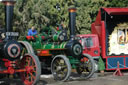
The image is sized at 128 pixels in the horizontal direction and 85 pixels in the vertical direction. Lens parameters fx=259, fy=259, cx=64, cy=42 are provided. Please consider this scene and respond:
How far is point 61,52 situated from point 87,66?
1.08 metres

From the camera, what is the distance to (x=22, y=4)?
21328 mm

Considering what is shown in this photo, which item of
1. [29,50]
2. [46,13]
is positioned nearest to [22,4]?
[46,13]

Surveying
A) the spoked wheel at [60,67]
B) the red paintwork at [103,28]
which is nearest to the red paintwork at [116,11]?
the red paintwork at [103,28]

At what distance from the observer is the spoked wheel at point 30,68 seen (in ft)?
21.4

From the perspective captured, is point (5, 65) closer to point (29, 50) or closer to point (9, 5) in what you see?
point (29, 50)

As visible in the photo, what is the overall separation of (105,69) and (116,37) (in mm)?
1637

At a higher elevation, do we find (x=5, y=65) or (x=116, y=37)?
(x=116, y=37)

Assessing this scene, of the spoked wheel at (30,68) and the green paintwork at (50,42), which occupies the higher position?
the green paintwork at (50,42)

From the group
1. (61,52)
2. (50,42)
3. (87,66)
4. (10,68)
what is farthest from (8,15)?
(87,66)

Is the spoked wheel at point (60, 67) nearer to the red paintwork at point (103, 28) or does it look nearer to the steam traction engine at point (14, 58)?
the steam traction engine at point (14, 58)

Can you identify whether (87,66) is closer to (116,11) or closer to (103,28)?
(103,28)

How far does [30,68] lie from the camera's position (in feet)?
22.1

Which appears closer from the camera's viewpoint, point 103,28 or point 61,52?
point 61,52

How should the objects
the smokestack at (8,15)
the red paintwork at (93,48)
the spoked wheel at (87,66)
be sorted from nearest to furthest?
the smokestack at (8,15)
the spoked wheel at (87,66)
the red paintwork at (93,48)
